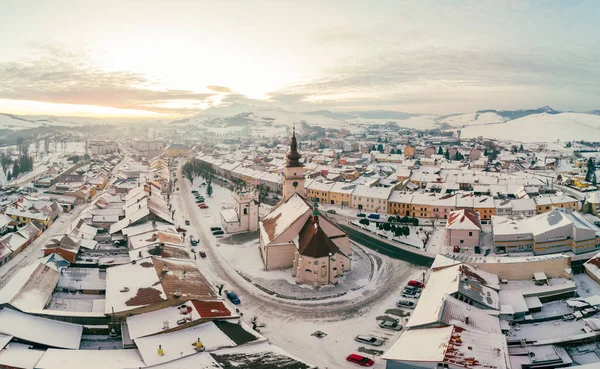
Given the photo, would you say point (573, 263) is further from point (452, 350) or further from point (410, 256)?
point (452, 350)

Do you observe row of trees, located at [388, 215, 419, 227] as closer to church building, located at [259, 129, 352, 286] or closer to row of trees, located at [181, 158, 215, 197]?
church building, located at [259, 129, 352, 286]

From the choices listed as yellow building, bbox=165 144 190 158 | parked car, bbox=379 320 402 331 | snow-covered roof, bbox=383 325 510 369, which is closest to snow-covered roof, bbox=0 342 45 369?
snow-covered roof, bbox=383 325 510 369

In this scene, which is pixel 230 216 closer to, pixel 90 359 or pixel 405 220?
pixel 405 220

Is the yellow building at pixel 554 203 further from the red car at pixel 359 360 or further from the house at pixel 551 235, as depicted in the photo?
the red car at pixel 359 360

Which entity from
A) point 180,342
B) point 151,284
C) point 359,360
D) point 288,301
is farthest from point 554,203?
point 180,342

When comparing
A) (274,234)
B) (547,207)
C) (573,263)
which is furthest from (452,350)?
(547,207)
